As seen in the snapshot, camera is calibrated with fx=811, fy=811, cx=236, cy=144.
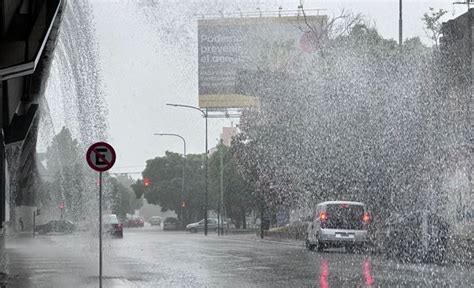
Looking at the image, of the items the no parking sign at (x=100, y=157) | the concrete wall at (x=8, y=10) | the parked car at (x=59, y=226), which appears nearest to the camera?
the concrete wall at (x=8, y=10)

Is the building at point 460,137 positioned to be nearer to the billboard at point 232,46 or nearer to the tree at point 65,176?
the billboard at point 232,46

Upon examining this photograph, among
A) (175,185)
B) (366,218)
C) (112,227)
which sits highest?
(175,185)

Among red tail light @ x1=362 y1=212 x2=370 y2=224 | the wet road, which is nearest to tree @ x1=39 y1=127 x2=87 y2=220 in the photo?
red tail light @ x1=362 y1=212 x2=370 y2=224

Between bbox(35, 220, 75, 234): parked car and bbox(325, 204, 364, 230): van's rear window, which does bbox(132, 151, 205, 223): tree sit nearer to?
bbox(35, 220, 75, 234): parked car

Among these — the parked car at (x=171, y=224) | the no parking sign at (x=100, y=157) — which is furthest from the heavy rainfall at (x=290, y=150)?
the parked car at (x=171, y=224)

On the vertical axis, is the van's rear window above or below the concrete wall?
below

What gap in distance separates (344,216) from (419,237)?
3637 mm

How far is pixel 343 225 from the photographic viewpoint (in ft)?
96.6

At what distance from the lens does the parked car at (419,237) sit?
1000 inches

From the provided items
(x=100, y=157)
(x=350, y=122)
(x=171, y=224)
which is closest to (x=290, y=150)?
(x=350, y=122)

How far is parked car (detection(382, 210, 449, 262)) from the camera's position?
25.4m

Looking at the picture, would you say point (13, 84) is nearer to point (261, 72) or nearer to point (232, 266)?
point (232, 266)

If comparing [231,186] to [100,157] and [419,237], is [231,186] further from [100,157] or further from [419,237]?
[100,157]

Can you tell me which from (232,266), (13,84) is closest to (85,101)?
(13,84)
